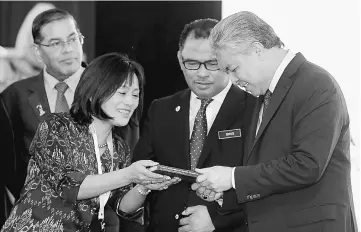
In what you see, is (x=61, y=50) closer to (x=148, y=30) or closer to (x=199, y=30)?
(x=148, y=30)

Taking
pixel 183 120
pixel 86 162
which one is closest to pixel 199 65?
pixel 183 120

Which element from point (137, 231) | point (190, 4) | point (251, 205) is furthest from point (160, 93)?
point (251, 205)

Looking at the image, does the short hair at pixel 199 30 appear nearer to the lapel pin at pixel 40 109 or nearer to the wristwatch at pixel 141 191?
the wristwatch at pixel 141 191

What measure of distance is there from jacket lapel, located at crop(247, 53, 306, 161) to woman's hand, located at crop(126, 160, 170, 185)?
Result: 0.54 m

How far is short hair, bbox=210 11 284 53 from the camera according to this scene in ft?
9.12

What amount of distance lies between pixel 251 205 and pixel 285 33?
218cm

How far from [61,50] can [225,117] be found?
4.81ft

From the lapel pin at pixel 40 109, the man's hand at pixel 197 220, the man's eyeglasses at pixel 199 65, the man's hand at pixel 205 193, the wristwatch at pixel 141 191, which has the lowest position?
the man's hand at pixel 197 220

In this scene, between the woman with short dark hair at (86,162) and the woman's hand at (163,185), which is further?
the woman's hand at (163,185)

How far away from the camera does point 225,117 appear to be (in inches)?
130

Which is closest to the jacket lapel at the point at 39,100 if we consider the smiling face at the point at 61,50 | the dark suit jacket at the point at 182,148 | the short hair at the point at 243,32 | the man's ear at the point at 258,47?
the smiling face at the point at 61,50

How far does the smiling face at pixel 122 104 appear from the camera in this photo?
10.6 feet

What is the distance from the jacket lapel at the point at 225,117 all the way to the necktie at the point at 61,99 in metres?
1.25

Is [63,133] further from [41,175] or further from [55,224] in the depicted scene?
[55,224]
